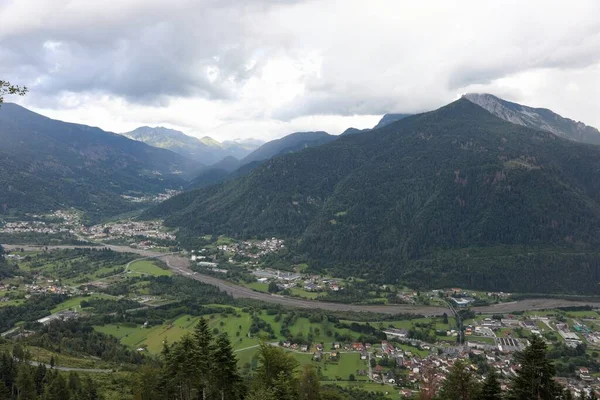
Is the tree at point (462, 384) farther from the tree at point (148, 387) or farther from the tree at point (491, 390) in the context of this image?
the tree at point (148, 387)

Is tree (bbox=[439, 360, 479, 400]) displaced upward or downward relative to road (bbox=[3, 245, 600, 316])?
upward

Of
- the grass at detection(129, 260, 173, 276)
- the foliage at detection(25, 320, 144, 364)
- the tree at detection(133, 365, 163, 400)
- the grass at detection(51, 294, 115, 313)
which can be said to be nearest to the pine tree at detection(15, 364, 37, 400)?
the tree at detection(133, 365, 163, 400)

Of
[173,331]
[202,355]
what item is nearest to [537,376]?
[202,355]

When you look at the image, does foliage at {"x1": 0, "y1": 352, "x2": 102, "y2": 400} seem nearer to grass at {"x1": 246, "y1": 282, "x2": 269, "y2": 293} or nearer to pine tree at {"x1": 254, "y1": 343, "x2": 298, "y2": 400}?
pine tree at {"x1": 254, "y1": 343, "x2": 298, "y2": 400}

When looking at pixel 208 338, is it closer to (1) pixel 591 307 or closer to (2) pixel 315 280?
(2) pixel 315 280

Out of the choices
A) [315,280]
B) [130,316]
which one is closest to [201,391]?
[130,316]

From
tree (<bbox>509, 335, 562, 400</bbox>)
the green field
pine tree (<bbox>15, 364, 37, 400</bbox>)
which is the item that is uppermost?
tree (<bbox>509, 335, 562, 400</bbox>)
